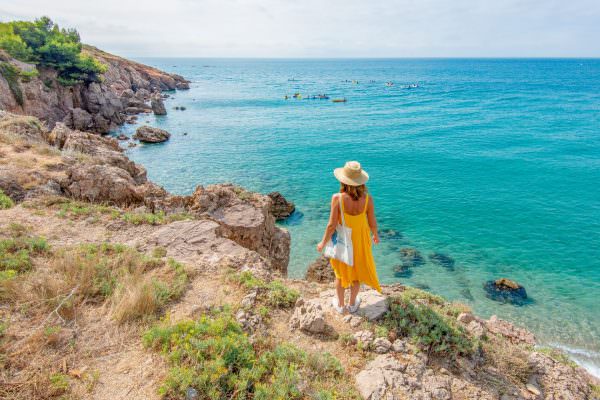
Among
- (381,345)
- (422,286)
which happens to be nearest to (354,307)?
(381,345)

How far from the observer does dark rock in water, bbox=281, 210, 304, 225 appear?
2053cm

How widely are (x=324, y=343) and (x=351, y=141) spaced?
34477 millimetres

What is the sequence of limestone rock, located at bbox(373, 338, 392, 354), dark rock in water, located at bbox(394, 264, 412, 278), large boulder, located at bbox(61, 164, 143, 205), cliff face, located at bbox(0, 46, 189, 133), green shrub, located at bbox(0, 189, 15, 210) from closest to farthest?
limestone rock, located at bbox(373, 338, 392, 354) → green shrub, located at bbox(0, 189, 15, 210) → large boulder, located at bbox(61, 164, 143, 205) → dark rock in water, located at bbox(394, 264, 412, 278) → cliff face, located at bbox(0, 46, 189, 133)

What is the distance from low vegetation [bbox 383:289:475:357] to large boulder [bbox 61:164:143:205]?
9.54m

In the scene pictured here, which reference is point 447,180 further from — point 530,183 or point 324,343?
point 324,343

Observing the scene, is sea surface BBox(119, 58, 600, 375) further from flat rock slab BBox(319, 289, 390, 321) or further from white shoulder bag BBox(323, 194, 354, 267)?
white shoulder bag BBox(323, 194, 354, 267)

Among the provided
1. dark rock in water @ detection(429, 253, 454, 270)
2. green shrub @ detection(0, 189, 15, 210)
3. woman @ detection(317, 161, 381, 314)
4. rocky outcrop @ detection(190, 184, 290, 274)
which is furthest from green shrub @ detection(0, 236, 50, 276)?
dark rock in water @ detection(429, 253, 454, 270)

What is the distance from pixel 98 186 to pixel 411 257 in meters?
14.7

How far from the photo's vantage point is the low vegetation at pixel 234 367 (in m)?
4.27

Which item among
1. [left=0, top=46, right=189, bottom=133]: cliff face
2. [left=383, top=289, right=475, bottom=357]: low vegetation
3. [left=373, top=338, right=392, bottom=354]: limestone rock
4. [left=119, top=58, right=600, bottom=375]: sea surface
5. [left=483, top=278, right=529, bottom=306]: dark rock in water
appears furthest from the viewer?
[left=0, top=46, right=189, bottom=133]: cliff face

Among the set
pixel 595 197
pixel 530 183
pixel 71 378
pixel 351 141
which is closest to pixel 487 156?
pixel 530 183

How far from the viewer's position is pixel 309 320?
228 inches

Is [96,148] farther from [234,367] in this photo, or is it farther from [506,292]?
[506,292]

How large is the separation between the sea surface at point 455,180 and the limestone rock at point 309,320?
32.1ft
